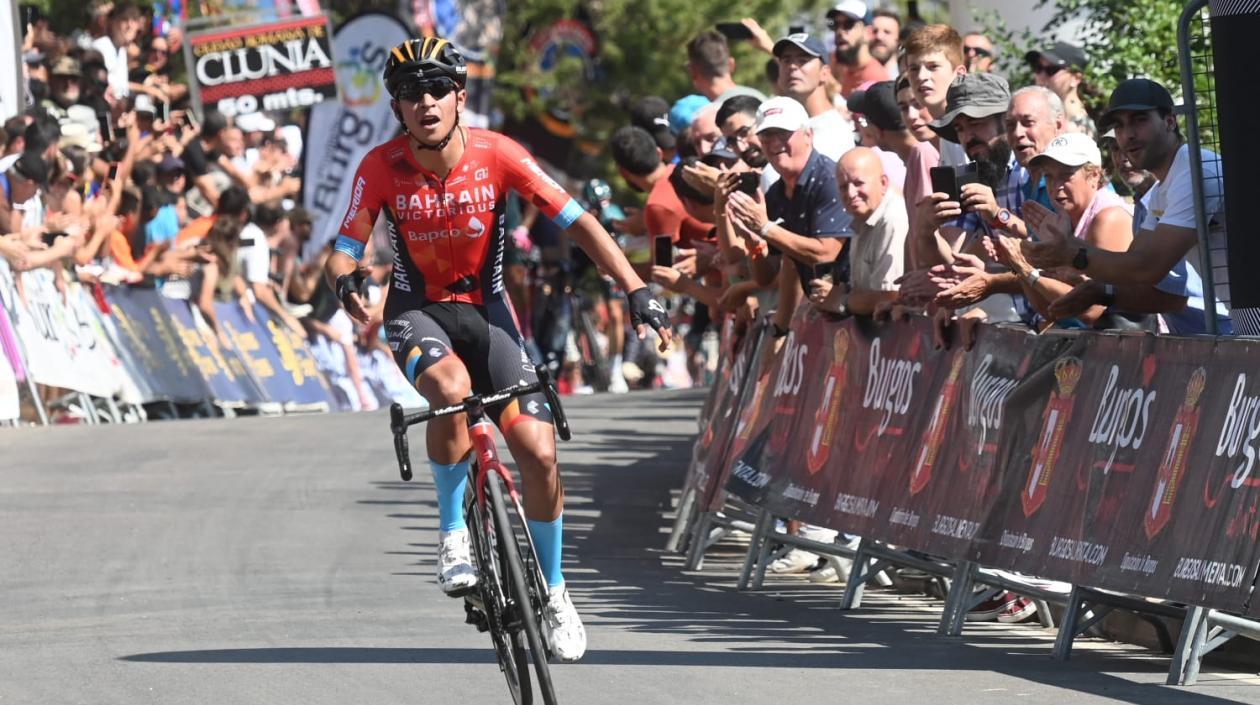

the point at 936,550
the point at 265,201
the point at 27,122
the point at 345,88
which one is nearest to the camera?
the point at 936,550

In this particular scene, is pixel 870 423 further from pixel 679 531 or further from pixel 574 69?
pixel 574 69

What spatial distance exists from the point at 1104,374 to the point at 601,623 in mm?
2585

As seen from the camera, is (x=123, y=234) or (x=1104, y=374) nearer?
(x=1104, y=374)

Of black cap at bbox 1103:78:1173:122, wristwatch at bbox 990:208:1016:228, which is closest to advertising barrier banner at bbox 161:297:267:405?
wristwatch at bbox 990:208:1016:228

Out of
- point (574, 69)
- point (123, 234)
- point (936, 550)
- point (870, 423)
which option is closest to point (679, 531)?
point (870, 423)

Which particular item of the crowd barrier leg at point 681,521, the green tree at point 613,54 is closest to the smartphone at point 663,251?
the crowd barrier leg at point 681,521

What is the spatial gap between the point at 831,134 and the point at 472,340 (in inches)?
205

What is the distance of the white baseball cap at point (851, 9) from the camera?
15.4 metres

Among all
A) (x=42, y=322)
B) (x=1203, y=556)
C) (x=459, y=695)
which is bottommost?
(x=42, y=322)

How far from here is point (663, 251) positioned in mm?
13945

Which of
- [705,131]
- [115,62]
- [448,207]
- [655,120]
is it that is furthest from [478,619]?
[115,62]

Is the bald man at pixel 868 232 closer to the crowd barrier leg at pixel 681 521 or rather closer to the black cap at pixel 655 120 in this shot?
the crowd barrier leg at pixel 681 521

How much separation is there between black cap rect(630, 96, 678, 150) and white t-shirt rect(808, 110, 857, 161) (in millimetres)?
2635

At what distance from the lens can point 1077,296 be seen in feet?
32.2
